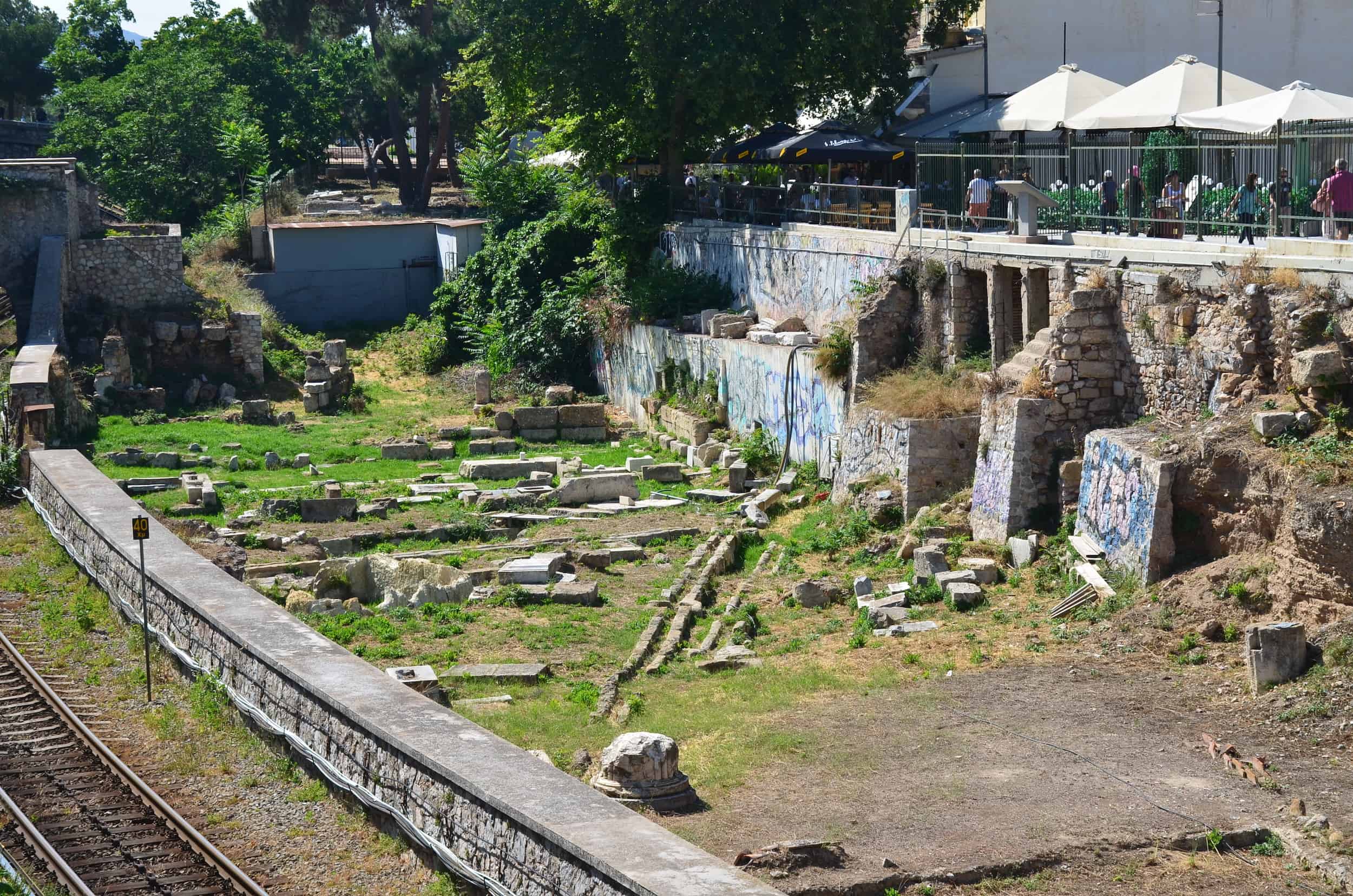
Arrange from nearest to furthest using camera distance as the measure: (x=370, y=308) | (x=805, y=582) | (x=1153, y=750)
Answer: (x=1153, y=750) < (x=805, y=582) < (x=370, y=308)

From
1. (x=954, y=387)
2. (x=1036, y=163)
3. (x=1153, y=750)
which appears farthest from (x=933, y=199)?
(x=1153, y=750)

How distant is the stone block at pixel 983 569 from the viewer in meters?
Answer: 17.8

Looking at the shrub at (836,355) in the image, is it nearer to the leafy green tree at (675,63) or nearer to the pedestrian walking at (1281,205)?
the pedestrian walking at (1281,205)

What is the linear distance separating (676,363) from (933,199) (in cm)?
692

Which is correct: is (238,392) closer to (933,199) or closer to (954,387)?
(933,199)

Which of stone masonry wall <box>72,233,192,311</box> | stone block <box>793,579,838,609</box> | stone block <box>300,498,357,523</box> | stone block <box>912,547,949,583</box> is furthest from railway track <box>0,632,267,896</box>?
stone masonry wall <box>72,233,192,311</box>

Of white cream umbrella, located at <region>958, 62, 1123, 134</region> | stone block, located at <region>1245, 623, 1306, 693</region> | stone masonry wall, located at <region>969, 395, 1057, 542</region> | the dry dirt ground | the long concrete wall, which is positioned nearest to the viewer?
the long concrete wall

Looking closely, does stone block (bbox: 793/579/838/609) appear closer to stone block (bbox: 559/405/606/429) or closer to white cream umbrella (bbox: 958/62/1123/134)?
white cream umbrella (bbox: 958/62/1123/134)

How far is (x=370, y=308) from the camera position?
43812mm

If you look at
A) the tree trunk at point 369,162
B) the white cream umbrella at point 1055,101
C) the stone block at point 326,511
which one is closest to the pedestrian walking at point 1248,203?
the white cream umbrella at point 1055,101

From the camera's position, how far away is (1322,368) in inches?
599

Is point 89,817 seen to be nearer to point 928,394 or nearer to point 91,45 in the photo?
point 928,394

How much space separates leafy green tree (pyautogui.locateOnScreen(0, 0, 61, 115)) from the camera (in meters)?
65.7

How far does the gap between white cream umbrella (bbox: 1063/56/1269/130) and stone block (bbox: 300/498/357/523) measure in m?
12.5
